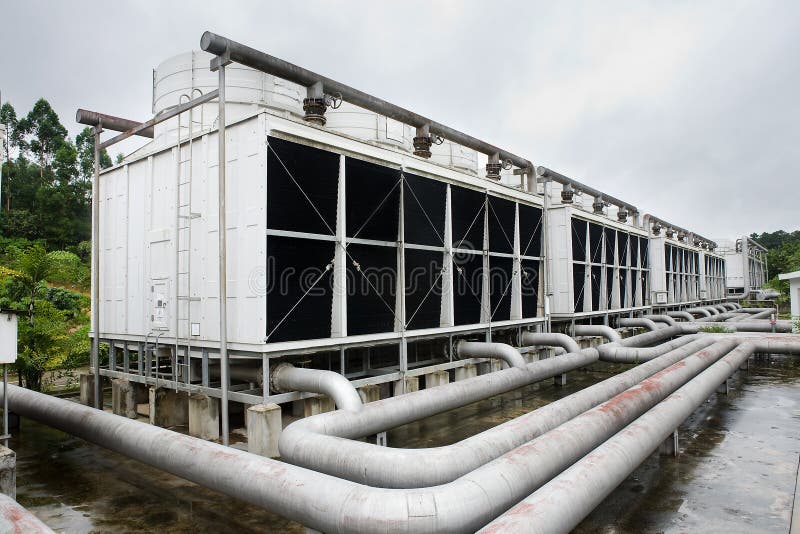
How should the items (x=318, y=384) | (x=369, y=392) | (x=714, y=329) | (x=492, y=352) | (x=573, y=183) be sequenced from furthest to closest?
(x=714, y=329), (x=573, y=183), (x=492, y=352), (x=369, y=392), (x=318, y=384)

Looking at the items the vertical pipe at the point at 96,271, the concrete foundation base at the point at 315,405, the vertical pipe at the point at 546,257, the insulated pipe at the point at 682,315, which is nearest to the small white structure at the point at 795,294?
the insulated pipe at the point at 682,315

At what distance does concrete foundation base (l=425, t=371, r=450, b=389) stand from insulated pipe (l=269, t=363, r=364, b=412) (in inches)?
153

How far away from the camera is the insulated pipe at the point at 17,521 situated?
4.34 m

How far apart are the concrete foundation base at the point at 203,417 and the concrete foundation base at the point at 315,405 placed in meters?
1.88

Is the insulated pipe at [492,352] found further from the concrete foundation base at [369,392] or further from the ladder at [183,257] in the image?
the ladder at [183,257]

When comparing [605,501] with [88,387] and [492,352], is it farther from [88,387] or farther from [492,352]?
[88,387]

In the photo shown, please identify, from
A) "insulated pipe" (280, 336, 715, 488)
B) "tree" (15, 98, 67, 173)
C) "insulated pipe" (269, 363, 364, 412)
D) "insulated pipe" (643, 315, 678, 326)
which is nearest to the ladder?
"insulated pipe" (269, 363, 364, 412)

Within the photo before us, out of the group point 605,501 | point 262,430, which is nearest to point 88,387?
point 262,430

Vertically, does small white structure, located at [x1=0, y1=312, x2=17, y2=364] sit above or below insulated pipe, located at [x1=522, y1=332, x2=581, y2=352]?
above

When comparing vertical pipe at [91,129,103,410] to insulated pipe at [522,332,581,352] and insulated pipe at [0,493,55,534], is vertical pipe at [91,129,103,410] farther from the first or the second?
insulated pipe at [522,332,581,352]

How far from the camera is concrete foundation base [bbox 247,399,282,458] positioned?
823cm

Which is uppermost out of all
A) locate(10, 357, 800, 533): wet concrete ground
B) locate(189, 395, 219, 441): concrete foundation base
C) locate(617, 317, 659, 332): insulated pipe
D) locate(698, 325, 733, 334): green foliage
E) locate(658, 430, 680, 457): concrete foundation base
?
locate(617, 317, 659, 332): insulated pipe

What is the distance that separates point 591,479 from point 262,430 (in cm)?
519

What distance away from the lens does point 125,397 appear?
459 inches
